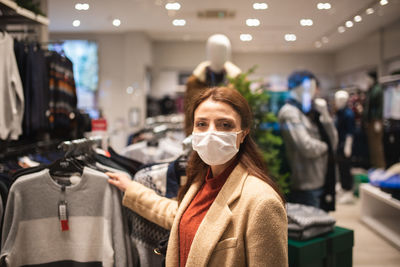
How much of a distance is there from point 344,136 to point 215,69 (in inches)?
128

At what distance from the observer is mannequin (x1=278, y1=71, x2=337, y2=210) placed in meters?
3.02

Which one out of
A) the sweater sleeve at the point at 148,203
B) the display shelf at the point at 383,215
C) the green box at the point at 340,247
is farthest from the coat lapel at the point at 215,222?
the display shelf at the point at 383,215

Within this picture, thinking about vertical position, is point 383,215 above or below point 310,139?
below

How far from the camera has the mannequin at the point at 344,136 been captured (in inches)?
195

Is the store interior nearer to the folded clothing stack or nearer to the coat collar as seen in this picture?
the folded clothing stack

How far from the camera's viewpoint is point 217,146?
133cm

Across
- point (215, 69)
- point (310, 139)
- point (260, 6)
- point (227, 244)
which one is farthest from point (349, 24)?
point (227, 244)

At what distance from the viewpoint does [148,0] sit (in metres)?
2.79

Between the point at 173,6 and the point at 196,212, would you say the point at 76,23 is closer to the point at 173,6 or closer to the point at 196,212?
the point at 173,6

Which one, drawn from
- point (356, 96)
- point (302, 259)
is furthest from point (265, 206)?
point (356, 96)

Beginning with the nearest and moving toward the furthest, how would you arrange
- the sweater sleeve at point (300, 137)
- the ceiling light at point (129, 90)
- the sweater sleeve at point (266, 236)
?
1. the sweater sleeve at point (266, 236)
2. the sweater sleeve at point (300, 137)
3. the ceiling light at point (129, 90)

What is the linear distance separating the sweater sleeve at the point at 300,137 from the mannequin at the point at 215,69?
61cm

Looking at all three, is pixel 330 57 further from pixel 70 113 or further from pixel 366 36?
pixel 70 113

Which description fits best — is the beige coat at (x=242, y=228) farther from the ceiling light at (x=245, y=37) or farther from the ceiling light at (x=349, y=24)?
the ceiling light at (x=245, y=37)
